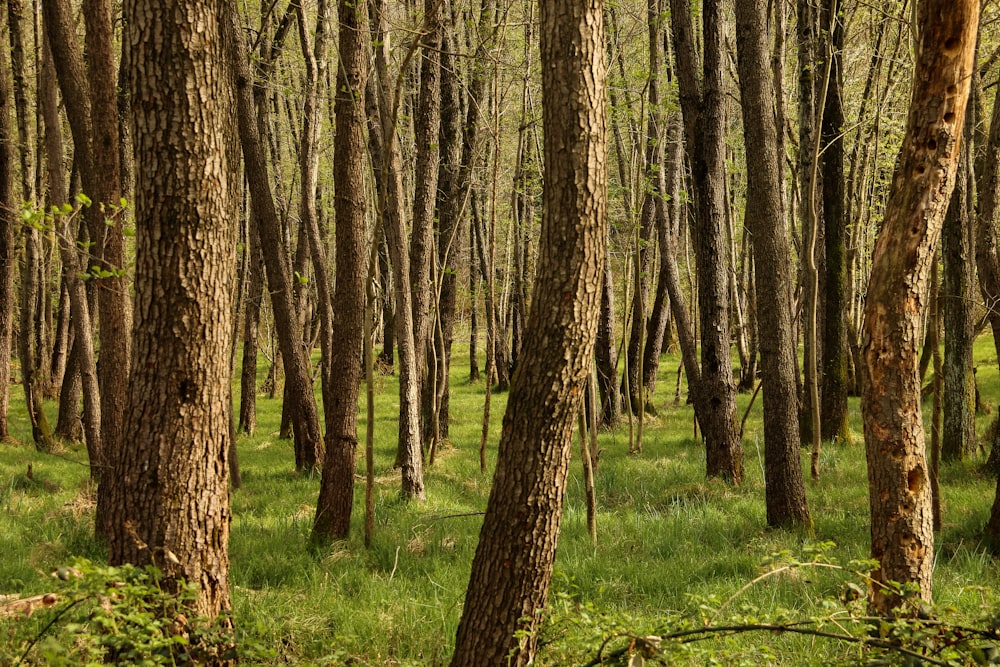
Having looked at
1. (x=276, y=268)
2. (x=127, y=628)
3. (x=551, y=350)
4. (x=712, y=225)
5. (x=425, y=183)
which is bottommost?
(x=127, y=628)

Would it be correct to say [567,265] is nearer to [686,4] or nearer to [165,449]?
[165,449]

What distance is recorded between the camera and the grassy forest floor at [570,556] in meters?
4.02

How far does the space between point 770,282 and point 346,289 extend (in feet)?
11.9

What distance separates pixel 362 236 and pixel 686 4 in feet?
15.2

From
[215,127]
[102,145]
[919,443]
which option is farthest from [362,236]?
[919,443]

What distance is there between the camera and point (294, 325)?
353 inches

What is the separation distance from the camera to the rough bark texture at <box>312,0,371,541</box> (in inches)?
243

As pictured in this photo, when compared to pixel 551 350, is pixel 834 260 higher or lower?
higher

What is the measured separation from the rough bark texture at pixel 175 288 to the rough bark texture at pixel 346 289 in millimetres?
2557

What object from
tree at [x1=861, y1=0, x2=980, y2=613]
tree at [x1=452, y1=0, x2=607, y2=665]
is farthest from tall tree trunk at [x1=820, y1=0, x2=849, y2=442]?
tree at [x1=452, y1=0, x2=607, y2=665]

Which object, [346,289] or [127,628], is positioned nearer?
[127,628]

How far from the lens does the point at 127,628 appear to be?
308 centimetres

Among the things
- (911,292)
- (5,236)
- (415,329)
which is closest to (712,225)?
(415,329)

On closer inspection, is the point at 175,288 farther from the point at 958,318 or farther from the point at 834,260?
the point at 834,260
